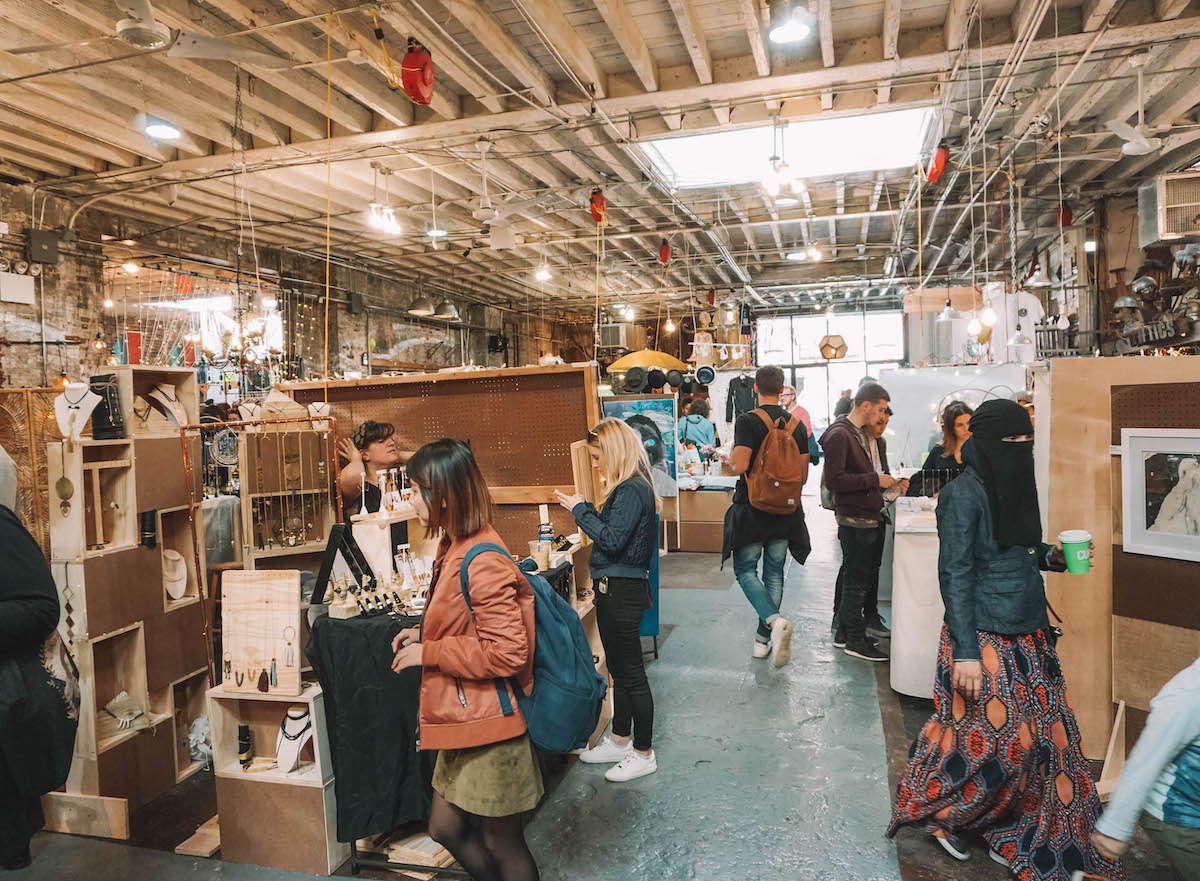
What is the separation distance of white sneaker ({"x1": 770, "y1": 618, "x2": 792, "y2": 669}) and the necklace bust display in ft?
12.6

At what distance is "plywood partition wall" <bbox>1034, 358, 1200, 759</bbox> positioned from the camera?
3168 millimetres

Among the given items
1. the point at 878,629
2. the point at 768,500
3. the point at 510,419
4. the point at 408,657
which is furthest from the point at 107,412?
the point at 878,629

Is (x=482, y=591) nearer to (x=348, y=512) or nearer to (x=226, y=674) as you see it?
(x=226, y=674)

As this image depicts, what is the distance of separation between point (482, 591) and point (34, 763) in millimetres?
1290

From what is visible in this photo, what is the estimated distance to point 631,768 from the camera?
10.7 ft

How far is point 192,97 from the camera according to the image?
557 centimetres

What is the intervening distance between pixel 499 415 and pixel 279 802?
2.14m

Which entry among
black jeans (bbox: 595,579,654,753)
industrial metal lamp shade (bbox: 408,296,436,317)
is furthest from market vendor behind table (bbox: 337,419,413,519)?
industrial metal lamp shade (bbox: 408,296,436,317)

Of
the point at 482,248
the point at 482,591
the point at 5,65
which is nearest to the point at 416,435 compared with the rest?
the point at 482,591

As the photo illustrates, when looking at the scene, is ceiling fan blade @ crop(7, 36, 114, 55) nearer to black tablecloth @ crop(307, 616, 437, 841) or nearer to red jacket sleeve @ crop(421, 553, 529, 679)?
black tablecloth @ crop(307, 616, 437, 841)

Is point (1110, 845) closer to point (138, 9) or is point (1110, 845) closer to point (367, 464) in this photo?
point (367, 464)

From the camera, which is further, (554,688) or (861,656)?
(861,656)

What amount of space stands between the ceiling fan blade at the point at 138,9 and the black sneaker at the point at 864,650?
5189 mm

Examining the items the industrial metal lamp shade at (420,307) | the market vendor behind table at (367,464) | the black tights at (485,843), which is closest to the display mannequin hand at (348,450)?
the market vendor behind table at (367,464)
